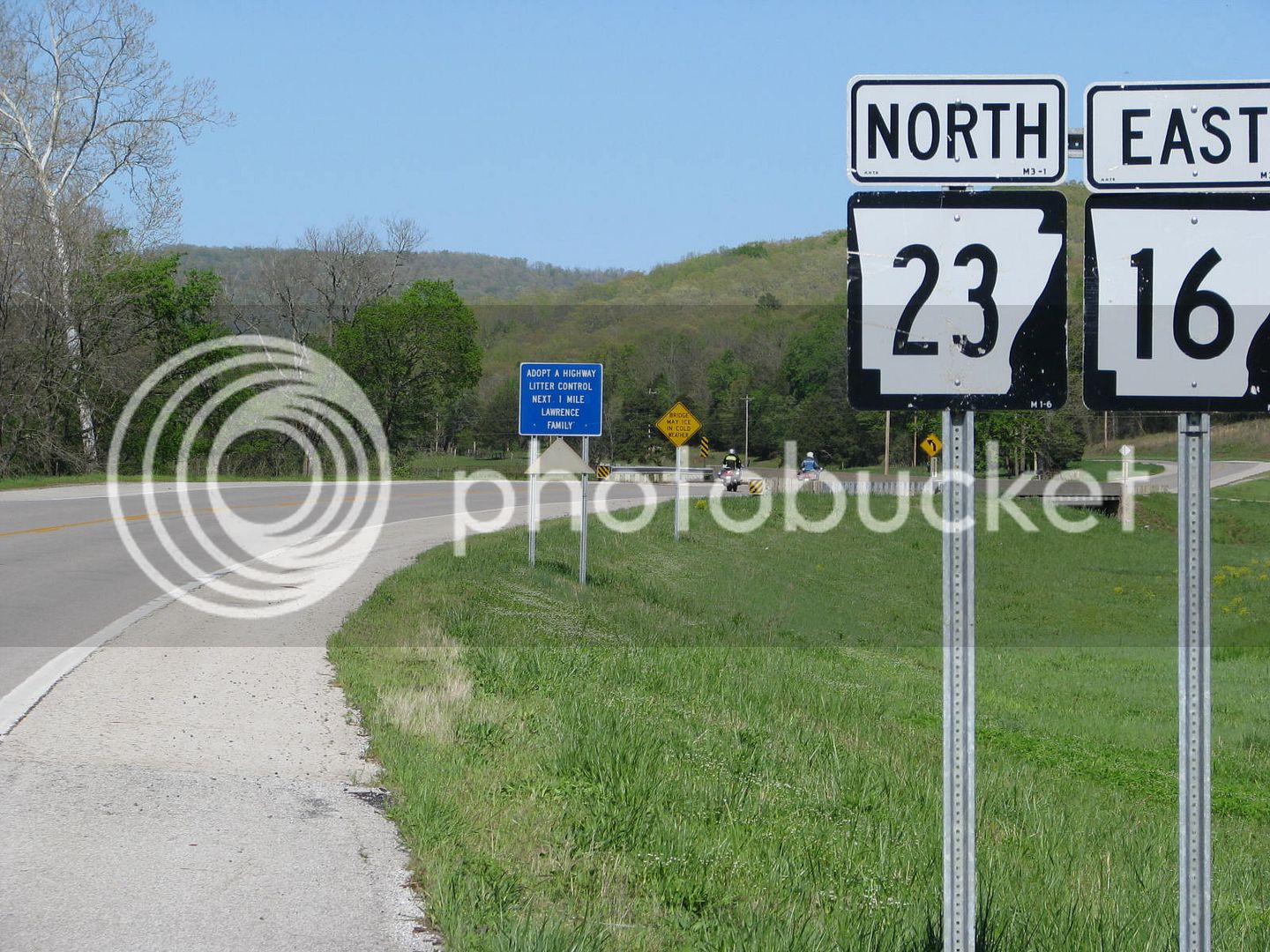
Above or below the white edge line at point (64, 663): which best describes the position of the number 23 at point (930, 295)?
above

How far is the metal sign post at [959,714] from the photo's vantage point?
3711 millimetres

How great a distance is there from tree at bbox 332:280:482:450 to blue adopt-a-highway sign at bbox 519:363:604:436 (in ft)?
153

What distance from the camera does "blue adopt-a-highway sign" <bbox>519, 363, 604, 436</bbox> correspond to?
68.5 feet

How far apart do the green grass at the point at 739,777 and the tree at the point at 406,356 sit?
4498 centimetres

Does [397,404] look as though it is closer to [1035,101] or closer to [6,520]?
[6,520]

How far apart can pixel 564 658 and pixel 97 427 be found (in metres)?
38.5

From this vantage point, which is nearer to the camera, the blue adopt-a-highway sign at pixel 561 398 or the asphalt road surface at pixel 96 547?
the asphalt road surface at pixel 96 547

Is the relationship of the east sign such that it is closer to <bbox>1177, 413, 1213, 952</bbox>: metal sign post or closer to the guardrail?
<bbox>1177, 413, 1213, 952</bbox>: metal sign post

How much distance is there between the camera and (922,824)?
7.47m

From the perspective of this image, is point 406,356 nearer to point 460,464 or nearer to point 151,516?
point 460,464

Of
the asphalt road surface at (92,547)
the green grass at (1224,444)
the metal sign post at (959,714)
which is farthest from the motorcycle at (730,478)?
the metal sign post at (959,714)

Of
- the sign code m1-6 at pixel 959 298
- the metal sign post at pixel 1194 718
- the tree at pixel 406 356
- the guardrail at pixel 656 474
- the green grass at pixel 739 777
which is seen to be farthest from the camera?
the guardrail at pixel 656 474

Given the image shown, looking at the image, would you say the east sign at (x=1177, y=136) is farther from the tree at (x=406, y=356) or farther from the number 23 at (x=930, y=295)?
the tree at (x=406, y=356)

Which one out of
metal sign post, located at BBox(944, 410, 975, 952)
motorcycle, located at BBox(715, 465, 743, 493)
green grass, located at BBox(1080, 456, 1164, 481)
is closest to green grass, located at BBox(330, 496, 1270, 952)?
metal sign post, located at BBox(944, 410, 975, 952)
